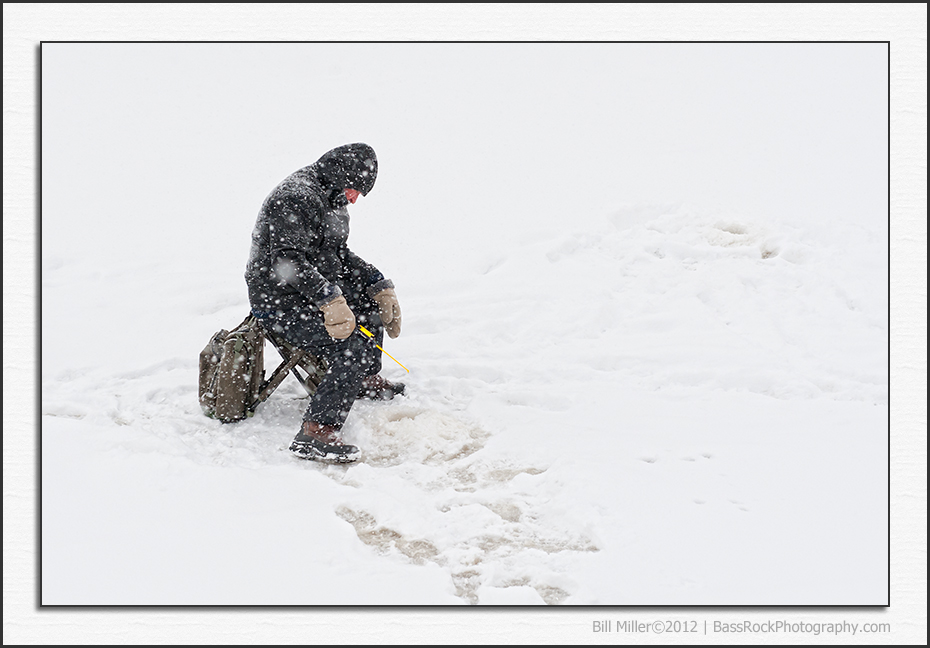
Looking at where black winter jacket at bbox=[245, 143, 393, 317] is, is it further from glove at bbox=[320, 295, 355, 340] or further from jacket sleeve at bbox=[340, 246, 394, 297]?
jacket sleeve at bbox=[340, 246, 394, 297]

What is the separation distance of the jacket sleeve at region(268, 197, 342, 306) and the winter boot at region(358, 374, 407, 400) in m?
0.94

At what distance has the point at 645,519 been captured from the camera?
374 cm

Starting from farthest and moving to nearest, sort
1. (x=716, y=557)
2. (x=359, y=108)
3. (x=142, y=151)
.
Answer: (x=359, y=108), (x=142, y=151), (x=716, y=557)

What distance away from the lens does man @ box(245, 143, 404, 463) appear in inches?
175

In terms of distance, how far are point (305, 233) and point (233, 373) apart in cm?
106

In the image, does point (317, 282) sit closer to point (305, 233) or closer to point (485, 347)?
point (305, 233)

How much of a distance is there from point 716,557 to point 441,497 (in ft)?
4.75

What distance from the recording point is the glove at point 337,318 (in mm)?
4445

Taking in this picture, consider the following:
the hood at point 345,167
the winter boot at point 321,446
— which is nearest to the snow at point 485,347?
the winter boot at point 321,446

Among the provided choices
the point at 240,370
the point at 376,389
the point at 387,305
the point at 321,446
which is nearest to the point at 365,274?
the point at 387,305

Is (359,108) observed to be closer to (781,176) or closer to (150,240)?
(150,240)

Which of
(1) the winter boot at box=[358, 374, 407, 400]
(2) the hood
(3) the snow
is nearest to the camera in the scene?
(3) the snow

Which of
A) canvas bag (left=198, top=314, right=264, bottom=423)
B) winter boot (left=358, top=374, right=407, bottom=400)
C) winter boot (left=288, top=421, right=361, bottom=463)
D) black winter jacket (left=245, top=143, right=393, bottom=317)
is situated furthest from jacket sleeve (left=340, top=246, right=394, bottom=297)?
winter boot (left=288, top=421, right=361, bottom=463)

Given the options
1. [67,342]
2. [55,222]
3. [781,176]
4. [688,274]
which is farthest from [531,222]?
[55,222]
